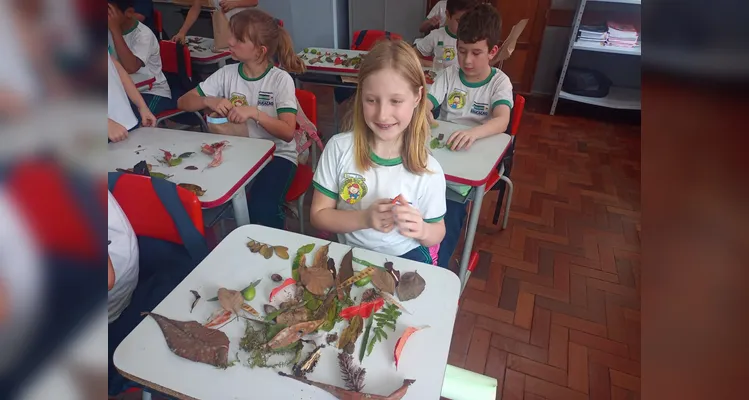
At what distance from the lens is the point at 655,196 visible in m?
0.13

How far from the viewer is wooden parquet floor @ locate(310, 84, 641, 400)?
167 centimetres

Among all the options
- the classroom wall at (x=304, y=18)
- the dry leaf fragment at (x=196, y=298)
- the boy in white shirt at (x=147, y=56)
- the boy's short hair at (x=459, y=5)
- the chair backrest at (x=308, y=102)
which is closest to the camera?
the dry leaf fragment at (x=196, y=298)

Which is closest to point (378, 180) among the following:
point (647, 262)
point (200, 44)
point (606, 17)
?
point (647, 262)

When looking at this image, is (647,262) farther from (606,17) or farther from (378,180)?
(606,17)

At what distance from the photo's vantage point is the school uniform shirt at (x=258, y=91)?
1.91 m

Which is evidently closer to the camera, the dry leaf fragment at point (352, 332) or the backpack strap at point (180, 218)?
the dry leaf fragment at point (352, 332)

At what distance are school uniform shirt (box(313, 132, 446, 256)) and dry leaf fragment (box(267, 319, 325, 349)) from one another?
18.6 inches

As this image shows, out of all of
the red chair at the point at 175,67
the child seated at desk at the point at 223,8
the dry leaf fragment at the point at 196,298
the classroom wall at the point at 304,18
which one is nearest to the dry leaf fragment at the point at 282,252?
the dry leaf fragment at the point at 196,298

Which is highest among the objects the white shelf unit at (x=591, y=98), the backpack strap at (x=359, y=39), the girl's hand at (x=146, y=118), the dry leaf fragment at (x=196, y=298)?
the dry leaf fragment at (x=196, y=298)

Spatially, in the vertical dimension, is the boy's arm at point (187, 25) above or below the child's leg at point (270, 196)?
above

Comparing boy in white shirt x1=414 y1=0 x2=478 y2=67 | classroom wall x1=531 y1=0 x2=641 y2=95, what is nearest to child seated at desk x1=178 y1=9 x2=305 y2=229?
boy in white shirt x1=414 y1=0 x2=478 y2=67

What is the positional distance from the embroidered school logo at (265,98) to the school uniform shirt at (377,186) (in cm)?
74

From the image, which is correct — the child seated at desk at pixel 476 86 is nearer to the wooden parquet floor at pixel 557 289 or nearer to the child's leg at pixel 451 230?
the child's leg at pixel 451 230

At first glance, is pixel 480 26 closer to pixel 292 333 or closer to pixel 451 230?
pixel 451 230
